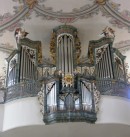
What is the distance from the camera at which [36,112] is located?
30.1 ft

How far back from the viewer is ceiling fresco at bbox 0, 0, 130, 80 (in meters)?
11.5

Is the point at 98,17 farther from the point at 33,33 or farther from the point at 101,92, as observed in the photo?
the point at 101,92

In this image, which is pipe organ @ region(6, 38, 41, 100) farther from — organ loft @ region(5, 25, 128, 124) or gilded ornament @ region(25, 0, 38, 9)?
gilded ornament @ region(25, 0, 38, 9)

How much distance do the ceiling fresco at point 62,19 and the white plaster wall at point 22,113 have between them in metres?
2.65

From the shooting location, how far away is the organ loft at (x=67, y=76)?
912 cm

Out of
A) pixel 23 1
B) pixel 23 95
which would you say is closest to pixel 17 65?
pixel 23 95

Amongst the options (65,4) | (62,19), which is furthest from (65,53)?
(65,4)

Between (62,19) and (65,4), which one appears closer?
(65,4)

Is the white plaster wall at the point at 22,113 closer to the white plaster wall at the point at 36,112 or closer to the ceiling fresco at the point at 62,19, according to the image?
the white plaster wall at the point at 36,112

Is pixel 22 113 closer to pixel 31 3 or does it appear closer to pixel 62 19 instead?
pixel 31 3

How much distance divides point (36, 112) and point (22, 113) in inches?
14.4

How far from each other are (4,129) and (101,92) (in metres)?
2.73

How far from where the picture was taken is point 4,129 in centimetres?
920

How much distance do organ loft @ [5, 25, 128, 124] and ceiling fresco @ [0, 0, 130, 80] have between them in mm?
391
